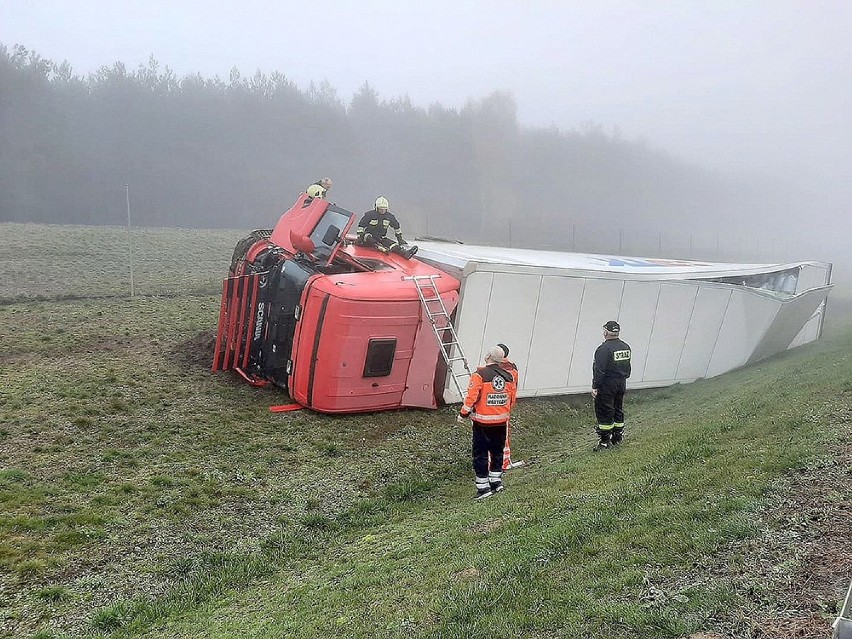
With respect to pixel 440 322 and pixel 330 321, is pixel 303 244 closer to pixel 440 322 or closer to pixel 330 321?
pixel 330 321

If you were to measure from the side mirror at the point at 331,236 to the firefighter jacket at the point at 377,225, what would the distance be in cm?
47

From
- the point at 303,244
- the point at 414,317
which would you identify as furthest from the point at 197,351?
the point at 414,317

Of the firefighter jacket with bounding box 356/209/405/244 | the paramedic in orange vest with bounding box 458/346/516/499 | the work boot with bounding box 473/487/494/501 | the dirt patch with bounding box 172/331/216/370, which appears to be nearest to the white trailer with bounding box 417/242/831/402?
the firefighter jacket with bounding box 356/209/405/244

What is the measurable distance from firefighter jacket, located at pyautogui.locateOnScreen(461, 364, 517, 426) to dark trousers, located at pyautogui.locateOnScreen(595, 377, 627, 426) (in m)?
1.58

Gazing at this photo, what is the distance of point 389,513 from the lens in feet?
20.0

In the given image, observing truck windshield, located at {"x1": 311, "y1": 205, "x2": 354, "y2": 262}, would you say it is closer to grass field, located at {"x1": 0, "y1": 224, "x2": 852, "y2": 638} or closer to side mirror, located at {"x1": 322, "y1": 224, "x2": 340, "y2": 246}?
side mirror, located at {"x1": 322, "y1": 224, "x2": 340, "y2": 246}

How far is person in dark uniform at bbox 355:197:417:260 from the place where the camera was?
9.55 meters

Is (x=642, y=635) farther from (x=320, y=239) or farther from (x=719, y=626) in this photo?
(x=320, y=239)

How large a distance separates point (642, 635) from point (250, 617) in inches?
99.8

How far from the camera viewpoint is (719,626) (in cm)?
285

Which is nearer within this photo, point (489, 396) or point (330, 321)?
point (489, 396)

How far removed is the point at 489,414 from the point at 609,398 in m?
1.83

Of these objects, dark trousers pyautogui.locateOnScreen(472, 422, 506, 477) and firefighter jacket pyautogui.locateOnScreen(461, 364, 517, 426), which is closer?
firefighter jacket pyautogui.locateOnScreen(461, 364, 517, 426)

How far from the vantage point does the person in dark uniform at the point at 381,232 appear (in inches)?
376
